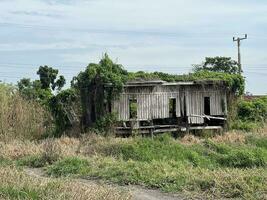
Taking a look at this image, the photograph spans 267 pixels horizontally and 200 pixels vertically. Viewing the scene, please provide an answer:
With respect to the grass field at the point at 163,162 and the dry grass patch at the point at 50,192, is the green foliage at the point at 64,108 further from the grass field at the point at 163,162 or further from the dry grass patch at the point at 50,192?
the dry grass patch at the point at 50,192

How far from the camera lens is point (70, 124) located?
2692 cm

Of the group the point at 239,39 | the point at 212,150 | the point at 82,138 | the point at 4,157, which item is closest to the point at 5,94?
the point at 82,138

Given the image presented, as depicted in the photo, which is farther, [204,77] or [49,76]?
[49,76]

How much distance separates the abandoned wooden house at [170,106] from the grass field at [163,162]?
6.65ft

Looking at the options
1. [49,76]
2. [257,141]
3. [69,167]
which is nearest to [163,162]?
[69,167]

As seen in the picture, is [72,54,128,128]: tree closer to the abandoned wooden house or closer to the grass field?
the abandoned wooden house

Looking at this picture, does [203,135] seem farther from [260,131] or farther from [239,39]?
[239,39]

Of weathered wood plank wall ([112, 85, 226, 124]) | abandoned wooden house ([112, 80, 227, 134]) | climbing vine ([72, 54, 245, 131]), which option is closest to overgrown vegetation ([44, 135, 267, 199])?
abandoned wooden house ([112, 80, 227, 134])

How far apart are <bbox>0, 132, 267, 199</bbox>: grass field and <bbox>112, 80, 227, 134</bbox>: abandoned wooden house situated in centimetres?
203

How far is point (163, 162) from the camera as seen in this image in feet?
50.8

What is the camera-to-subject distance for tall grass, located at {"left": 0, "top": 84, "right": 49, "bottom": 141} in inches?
982

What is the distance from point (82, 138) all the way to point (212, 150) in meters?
5.94

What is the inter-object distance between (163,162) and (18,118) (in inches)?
466

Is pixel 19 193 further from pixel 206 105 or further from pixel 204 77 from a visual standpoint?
pixel 206 105
